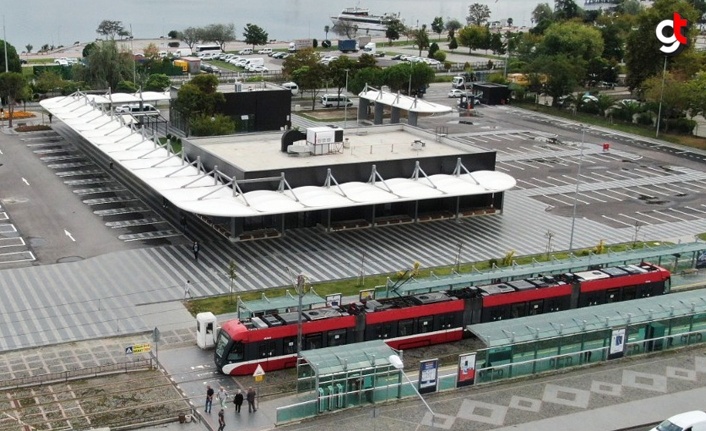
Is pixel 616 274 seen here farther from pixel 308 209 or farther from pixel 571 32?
pixel 571 32

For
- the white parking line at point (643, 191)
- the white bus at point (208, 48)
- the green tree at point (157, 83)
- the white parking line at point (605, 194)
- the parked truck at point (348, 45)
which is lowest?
the white parking line at point (605, 194)

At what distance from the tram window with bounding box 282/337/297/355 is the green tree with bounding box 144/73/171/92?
2738 inches

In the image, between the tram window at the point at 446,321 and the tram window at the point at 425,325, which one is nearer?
the tram window at the point at 425,325

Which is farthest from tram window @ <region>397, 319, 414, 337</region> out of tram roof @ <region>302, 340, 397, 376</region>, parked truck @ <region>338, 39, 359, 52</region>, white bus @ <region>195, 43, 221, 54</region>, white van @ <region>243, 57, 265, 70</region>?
parked truck @ <region>338, 39, 359, 52</region>

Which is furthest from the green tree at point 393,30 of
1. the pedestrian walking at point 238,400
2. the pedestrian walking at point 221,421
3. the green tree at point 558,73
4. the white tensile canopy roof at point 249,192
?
the pedestrian walking at point 221,421

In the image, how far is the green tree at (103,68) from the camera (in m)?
99.4

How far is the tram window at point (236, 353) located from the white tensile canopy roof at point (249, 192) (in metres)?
15.4

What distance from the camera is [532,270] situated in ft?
150

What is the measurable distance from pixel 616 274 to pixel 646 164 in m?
36.7

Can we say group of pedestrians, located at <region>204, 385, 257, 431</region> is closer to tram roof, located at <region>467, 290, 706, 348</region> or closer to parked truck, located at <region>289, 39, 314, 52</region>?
tram roof, located at <region>467, 290, 706, 348</region>

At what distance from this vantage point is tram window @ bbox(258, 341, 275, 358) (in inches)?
1479

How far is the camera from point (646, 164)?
79.8 m

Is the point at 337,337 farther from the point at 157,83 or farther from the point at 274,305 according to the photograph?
the point at 157,83

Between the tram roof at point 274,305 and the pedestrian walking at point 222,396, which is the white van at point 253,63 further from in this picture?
the pedestrian walking at point 222,396
